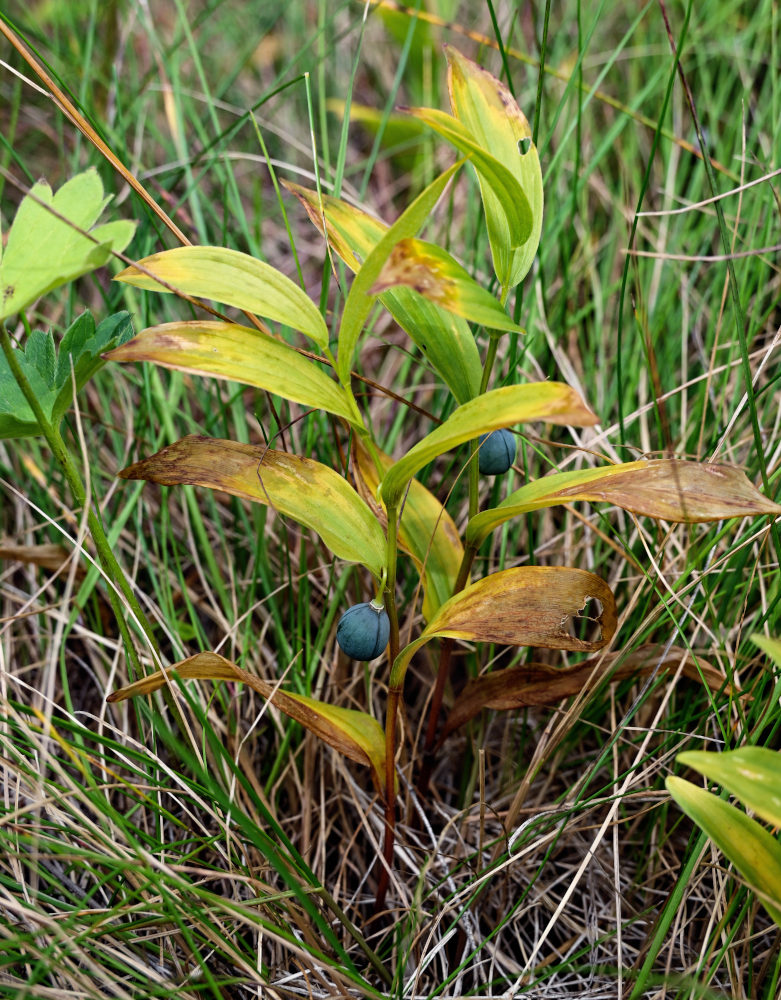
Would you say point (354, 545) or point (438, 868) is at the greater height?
point (354, 545)

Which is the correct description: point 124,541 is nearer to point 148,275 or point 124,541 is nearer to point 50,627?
point 50,627

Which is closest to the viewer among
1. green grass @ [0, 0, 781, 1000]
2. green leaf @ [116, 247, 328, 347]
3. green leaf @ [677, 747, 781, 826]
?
green leaf @ [677, 747, 781, 826]

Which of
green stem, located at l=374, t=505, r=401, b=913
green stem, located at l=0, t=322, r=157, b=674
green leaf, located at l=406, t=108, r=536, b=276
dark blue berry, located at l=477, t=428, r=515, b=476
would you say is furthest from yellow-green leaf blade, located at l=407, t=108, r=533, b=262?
green stem, located at l=0, t=322, r=157, b=674

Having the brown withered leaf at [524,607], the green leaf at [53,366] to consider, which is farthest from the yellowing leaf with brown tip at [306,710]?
the green leaf at [53,366]

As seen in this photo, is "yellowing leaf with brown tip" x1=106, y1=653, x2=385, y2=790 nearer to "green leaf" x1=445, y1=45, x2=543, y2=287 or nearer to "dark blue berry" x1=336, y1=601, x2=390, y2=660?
"dark blue berry" x1=336, y1=601, x2=390, y2=660

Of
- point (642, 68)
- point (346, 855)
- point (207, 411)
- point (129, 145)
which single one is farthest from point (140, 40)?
point (346, 855)

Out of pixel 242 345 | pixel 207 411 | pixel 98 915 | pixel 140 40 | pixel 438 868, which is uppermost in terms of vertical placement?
pixel 140 40

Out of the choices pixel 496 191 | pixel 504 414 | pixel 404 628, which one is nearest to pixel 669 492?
pixel 504 414
